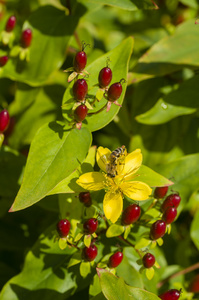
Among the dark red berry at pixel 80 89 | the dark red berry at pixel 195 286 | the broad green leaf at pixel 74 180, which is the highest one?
the dark red berry at pixel 80 89

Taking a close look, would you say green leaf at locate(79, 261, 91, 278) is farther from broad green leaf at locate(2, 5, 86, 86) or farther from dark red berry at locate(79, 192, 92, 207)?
broad green leaf at locate(2, 5, 86, 86)

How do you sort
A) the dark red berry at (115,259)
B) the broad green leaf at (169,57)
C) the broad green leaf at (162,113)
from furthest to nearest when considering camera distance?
1. the broad green leaf at (169,57)
2. the broad green leaf at (162,113)
3. the dark red berry at (115,259)

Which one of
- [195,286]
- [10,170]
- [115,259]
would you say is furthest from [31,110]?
[195,286]

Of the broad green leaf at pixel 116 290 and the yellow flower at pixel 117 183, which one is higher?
the yellow flower at pixel 117 183

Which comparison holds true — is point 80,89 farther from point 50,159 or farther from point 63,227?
point 63,227

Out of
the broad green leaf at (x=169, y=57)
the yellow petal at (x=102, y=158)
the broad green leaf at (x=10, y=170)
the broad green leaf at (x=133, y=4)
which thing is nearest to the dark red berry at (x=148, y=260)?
the yellow petal at (x=102, y=158)

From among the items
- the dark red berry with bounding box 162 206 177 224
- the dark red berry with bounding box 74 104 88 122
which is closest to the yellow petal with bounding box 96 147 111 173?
the dark red berry with bounding box 74 104 88 122

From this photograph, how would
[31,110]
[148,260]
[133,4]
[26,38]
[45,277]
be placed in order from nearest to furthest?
[148,260] < [45,277] < [133,4] < [26,38] < [31,110]

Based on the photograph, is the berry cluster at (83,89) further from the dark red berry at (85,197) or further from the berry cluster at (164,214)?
the berry cluster at (164,214)
